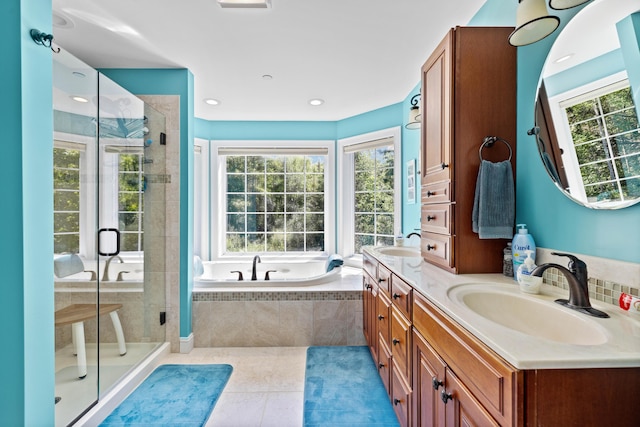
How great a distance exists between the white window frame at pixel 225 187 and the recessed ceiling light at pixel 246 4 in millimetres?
1977

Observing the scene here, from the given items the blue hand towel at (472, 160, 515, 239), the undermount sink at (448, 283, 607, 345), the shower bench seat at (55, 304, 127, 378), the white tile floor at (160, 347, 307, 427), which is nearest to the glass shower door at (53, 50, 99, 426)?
the shower bench seat at (55, 304, 127, 378)

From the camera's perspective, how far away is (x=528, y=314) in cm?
103

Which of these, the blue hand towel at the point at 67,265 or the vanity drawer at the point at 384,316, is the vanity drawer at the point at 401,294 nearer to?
the vanity drawer at the point at 384,316

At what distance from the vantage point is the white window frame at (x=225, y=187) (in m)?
3.54

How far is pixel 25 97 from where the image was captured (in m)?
1.10

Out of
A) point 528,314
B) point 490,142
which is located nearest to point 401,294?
point 528,314

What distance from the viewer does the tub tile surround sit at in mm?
2346

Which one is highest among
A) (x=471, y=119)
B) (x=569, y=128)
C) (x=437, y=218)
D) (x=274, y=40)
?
(x=274, y=40)

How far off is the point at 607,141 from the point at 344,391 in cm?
184

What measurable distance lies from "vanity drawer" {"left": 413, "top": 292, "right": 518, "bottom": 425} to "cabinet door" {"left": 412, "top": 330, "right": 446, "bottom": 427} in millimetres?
52

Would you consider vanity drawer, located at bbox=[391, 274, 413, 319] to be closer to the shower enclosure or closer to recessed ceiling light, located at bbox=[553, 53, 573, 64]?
recessed ceiling light, located at bbox=[553, 53, 573, 64]

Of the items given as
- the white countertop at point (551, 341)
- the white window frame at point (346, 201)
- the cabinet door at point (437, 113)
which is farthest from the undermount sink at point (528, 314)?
the white window frame at point (346, 201)

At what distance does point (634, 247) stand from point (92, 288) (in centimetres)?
271

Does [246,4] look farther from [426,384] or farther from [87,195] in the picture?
[426,384]
